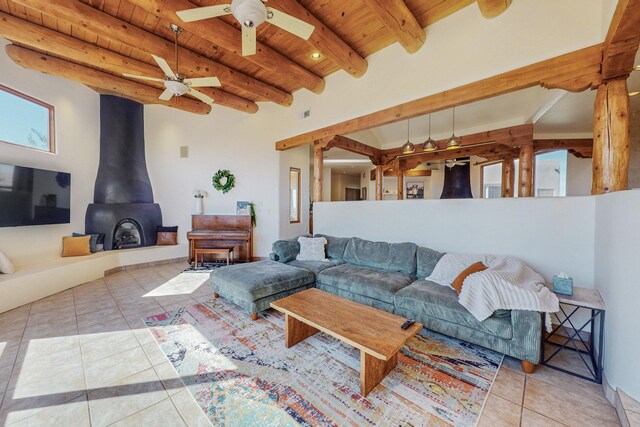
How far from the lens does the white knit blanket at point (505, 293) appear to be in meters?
1.90

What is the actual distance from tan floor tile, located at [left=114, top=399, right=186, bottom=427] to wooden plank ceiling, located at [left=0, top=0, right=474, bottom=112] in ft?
11.7

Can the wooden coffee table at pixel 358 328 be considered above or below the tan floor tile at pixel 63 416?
above

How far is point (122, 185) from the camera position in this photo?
5211 millimetres

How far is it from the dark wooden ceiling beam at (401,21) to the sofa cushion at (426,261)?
268 centimetres

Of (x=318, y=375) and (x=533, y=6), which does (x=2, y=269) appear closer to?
(x=318, y=375)

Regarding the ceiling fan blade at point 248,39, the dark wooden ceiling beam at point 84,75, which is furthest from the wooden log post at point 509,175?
the dark wooden ceiling beam at point 84,75

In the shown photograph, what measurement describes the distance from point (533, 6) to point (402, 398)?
3808 mm

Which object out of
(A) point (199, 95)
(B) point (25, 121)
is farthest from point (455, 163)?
(B) point (25, 121)

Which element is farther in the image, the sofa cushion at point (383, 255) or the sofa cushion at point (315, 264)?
the sofa cushion at point (315, 264)

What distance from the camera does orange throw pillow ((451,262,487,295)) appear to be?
236 cm

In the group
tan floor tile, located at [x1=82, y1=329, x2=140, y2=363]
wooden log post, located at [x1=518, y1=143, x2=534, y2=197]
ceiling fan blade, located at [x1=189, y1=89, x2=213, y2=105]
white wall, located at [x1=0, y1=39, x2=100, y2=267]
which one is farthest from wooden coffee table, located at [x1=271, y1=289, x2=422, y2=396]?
wooden log post, located at [x1=518, y1=143, x2=534, y2=197]

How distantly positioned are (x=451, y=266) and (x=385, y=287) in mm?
786

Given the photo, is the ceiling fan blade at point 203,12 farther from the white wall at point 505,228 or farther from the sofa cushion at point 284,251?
the white wall at point 505,228

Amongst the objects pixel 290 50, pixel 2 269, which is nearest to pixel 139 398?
pixel 2 269
